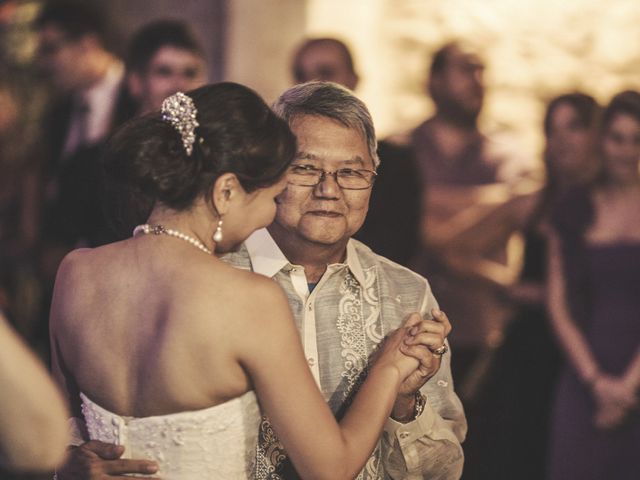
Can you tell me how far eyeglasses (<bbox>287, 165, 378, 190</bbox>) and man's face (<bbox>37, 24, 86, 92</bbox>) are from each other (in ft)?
9.14

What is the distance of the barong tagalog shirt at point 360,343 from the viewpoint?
237 cm

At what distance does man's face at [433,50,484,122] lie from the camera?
505 cm

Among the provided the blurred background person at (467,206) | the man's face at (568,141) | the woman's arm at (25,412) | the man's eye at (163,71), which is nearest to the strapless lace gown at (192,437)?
the woman's arm at (25,412)

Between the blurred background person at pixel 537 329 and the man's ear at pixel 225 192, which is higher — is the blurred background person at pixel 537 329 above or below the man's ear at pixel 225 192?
below

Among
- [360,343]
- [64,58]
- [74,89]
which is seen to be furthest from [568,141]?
[360,343]

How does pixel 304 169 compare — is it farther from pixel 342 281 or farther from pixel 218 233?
pixel 218 233

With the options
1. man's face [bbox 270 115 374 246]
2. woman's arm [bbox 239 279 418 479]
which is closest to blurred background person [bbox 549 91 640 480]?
man's face [bbox 270 115 374 246]

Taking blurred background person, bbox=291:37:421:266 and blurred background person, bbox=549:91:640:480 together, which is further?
blurred background person, bbox=549:91:640:480

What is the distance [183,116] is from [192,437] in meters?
0.63

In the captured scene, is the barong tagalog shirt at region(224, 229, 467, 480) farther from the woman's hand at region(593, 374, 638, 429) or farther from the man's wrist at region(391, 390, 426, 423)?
the woman's hand at region(593, 374, 638, 429)

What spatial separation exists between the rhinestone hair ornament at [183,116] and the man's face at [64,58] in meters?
3.02

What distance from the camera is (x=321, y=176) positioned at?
2453mm

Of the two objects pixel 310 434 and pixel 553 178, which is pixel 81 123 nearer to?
pixel 553 178

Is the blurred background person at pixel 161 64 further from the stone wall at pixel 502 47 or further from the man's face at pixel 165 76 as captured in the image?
the stone wall at pixel 502 47
